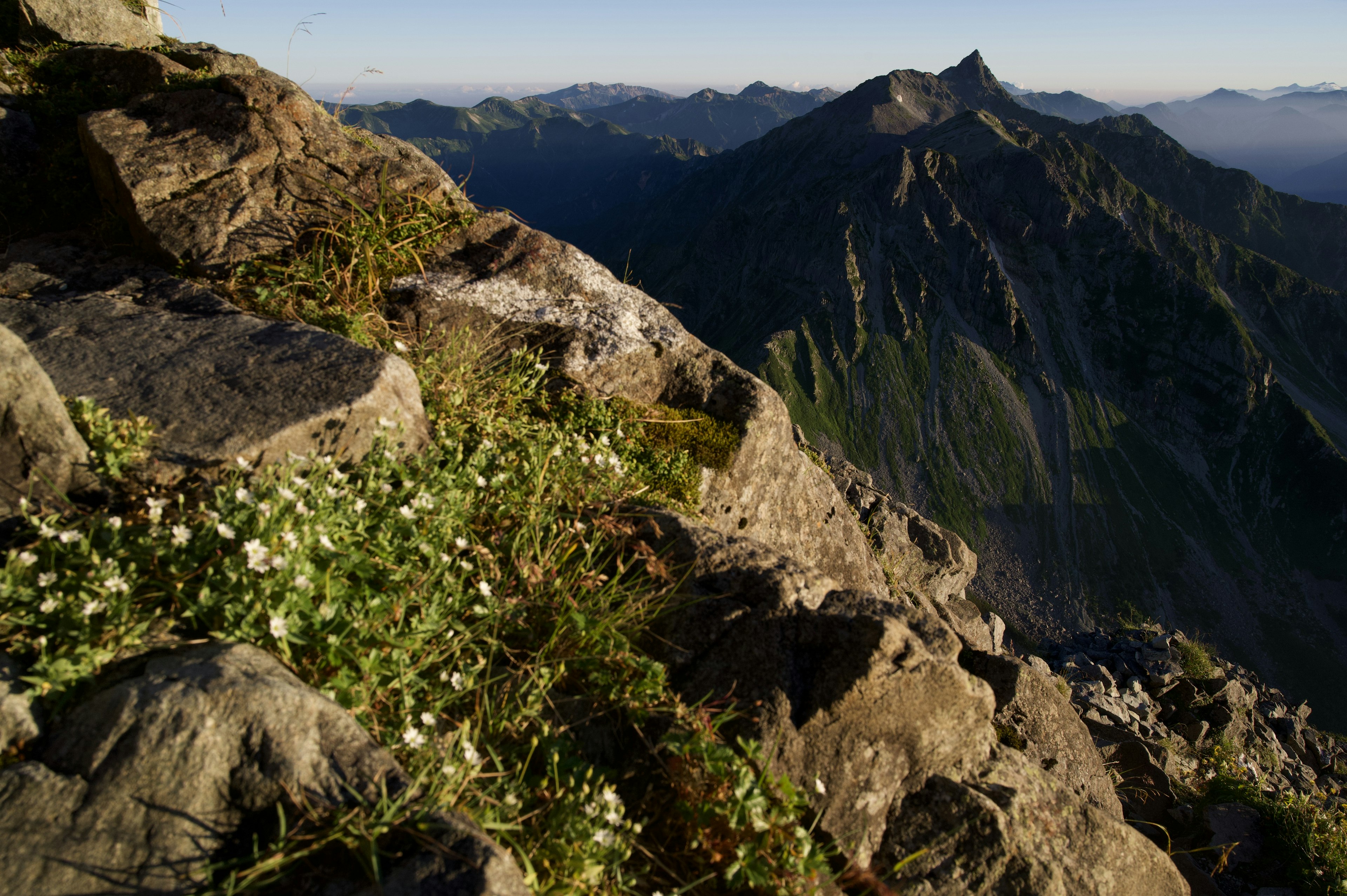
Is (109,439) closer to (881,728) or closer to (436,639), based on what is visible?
(436,639)

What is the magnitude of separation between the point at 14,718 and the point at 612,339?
569 centimetres

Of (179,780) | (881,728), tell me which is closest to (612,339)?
(881,728)

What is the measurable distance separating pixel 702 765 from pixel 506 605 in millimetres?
1443

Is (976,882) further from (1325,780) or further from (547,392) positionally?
(1325,780)

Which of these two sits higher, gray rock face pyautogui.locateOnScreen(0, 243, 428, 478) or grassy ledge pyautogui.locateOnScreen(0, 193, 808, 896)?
gray rock face pyautogui.locateOnScreen(0, 243, 428, 478)

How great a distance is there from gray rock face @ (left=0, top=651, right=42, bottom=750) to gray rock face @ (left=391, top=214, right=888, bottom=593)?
482 centimetres

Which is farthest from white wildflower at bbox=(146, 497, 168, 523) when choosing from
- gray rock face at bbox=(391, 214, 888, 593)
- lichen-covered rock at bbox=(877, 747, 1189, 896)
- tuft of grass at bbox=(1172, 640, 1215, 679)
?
tuft of grass at bbox=(1172, 640, 1215, 679)

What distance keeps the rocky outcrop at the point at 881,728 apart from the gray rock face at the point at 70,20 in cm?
1245

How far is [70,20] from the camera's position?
10.1m

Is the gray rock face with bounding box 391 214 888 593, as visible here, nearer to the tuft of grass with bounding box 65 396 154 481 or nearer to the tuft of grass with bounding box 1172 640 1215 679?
the tuft of grass with bounding box 65 396 154 481

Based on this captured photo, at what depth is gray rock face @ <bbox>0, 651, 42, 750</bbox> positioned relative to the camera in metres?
2.52

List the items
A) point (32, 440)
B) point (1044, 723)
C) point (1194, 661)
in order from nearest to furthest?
point (32, 440) → point (1044, 723) → point (1194, 661)

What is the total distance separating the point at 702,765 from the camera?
3496 mm

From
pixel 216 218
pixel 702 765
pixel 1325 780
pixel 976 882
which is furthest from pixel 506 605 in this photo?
pixel 1325 780
